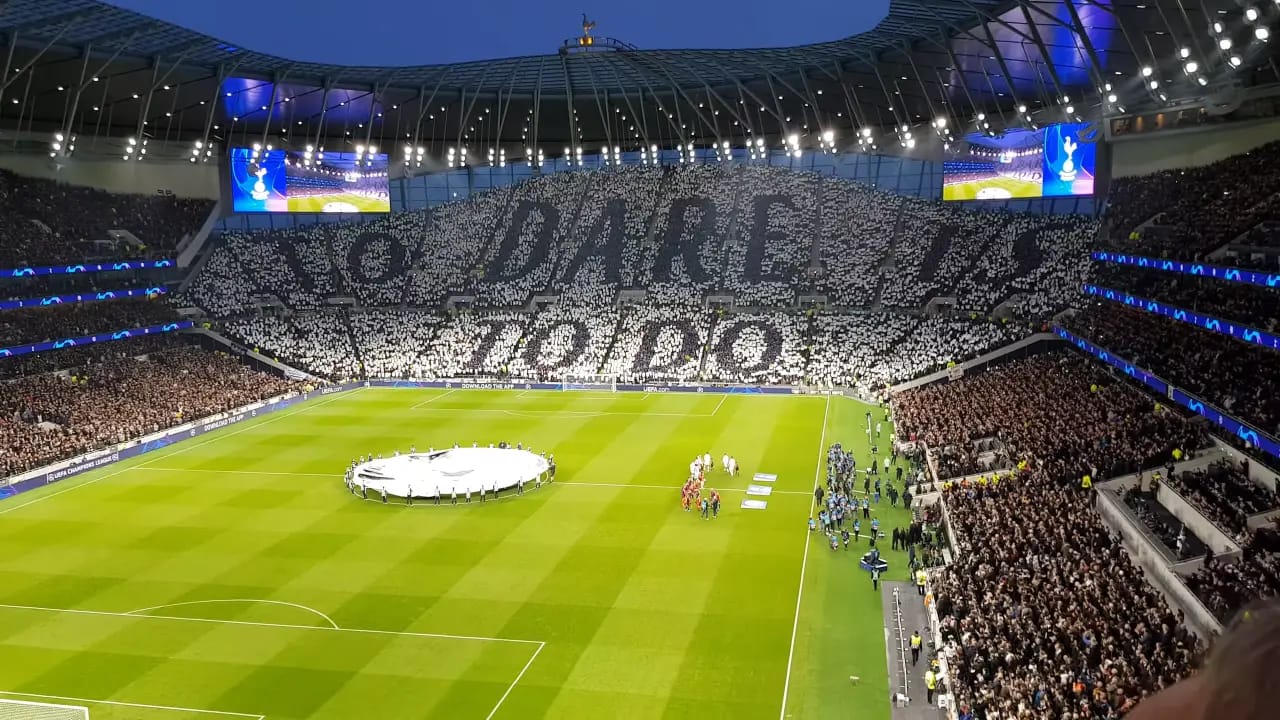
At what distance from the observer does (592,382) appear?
6119 centimetres

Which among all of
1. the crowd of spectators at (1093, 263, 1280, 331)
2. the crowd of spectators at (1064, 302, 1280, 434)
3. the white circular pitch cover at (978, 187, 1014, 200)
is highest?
the white circular pitch cover at (978, 187, 1014, 200)

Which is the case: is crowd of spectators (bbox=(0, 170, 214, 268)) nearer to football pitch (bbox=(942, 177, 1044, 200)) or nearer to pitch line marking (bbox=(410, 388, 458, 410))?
pitch line marking (bbox=(410, 388, 458, 410))

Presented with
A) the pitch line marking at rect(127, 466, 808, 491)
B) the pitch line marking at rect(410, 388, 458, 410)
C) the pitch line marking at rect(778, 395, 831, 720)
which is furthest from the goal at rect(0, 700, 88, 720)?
the pitch line marking at rect(410, 388, 458, 410)

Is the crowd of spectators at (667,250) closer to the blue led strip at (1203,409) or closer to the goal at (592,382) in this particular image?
the goal at (592,382)

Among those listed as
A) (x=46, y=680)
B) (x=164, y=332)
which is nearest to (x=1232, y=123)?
Answer: (x=46, y=680)

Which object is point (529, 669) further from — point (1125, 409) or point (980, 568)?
point (1125, 409)

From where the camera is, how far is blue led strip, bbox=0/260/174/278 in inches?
2142

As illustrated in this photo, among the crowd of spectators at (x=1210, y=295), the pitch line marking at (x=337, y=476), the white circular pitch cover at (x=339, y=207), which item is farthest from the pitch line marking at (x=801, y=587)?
the white circular pitch cover at (x=339, y=207)

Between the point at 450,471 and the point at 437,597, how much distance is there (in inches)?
449

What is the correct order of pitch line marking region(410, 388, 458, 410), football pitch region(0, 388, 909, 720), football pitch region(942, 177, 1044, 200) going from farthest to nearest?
football pitch region(942, 177, 1044, 200)
pitch line marking region(410, 388, 458, 410)
football pitch region(0, 388, 909, 720)

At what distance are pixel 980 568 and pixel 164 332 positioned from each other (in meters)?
58.9

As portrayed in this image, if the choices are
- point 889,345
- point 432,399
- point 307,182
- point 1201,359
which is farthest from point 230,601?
point 307,182

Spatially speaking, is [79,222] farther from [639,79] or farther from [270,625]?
[270,625]

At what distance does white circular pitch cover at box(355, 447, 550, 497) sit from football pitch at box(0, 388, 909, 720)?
2.69 ft
